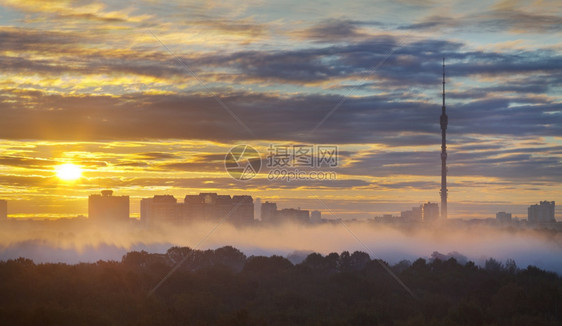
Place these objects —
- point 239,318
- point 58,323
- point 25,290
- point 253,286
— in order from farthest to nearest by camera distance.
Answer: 1. point 253,286
2. point 25,290
3. point 239,318
4. point 58,323

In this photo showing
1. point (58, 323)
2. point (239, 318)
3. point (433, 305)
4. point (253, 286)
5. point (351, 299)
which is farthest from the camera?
point (253, 286)

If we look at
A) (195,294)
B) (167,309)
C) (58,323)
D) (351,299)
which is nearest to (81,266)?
(195,294)

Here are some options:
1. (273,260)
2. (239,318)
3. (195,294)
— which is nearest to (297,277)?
(273,260)

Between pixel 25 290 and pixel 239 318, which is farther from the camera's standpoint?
pixel 25 290

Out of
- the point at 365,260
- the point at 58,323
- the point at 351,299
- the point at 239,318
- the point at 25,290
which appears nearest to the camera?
the point at 58,323

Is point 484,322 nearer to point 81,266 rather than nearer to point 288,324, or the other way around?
point 288,324

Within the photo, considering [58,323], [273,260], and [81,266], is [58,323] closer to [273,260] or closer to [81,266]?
[81,266]
